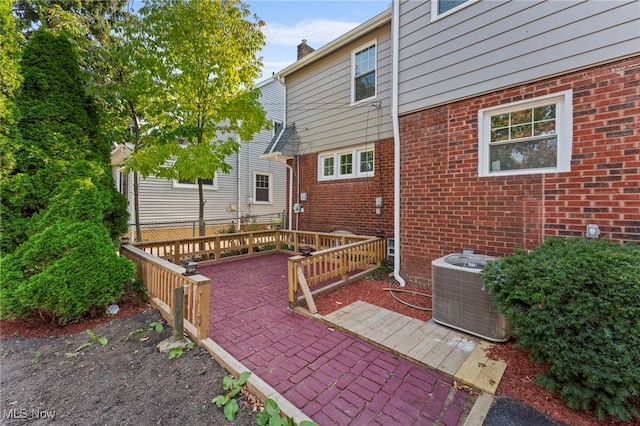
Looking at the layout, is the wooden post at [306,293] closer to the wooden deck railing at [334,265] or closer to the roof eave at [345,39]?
the wooden deck railing at [334,265]

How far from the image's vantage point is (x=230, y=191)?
13.2 metres

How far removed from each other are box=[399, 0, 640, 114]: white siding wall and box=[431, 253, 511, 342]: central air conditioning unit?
9.07 ft

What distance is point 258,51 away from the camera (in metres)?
6.94

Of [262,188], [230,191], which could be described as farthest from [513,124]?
[262,188]

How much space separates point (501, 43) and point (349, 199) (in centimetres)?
424

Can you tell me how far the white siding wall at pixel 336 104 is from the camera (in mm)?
6262

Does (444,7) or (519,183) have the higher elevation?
(444,7)

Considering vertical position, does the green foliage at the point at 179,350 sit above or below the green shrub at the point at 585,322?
below

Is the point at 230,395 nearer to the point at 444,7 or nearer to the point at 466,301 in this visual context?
the point at 466,301

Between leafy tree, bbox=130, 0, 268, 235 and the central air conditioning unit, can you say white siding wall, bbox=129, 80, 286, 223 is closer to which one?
leafy tree, bbox=130, 0, 268, 235

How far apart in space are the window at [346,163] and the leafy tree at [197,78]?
211cm

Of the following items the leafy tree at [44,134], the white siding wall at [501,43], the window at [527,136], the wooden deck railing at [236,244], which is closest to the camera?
the white siding wall at [501,43]

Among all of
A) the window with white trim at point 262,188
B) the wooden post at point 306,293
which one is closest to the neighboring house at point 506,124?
the wooden post at point 306,293

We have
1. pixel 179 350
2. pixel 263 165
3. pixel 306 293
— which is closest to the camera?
pixel 179 350
